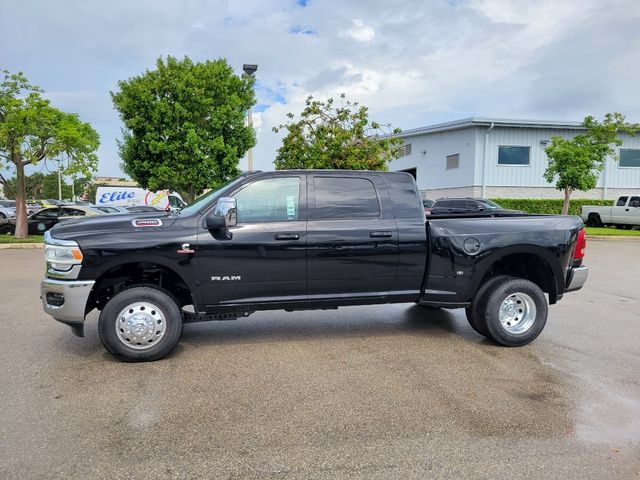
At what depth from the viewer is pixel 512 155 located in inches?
1188

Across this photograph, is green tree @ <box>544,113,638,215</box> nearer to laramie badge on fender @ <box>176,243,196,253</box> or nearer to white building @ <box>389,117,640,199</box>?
white building @ <box>389,117,640,199</box>

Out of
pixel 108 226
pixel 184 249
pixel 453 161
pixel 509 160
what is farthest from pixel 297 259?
pixel 453 161

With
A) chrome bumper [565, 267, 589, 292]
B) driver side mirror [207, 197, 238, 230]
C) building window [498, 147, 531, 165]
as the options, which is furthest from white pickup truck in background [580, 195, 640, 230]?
driver side mirror [207, 197, 238, 230]

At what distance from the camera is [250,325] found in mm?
6398

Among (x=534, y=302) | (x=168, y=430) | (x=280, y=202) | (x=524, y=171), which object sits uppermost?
(x=524, y=171)

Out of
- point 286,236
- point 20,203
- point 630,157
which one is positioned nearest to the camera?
point 286,236

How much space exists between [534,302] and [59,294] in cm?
492

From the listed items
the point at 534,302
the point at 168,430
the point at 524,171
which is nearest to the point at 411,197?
the point at 534,302

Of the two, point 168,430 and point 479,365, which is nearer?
point 168,430

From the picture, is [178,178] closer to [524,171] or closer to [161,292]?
[161,292]

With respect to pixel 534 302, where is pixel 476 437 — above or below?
below

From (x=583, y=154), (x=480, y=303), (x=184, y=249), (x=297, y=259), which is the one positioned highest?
(x=583, y=154)

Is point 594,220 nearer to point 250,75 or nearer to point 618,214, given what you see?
point 618,214

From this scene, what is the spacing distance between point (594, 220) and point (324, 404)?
2834 cm
